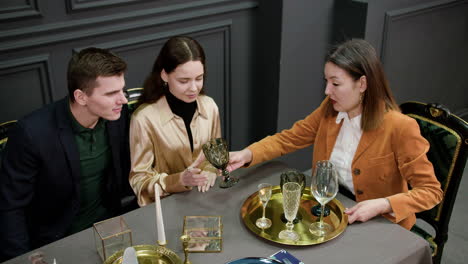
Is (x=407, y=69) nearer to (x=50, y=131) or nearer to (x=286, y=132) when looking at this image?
(x=286, y=132)

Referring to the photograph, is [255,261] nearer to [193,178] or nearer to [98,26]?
[193,178]

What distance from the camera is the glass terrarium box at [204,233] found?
4.89 feet

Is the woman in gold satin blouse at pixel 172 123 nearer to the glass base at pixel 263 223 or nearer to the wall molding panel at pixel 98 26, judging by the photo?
the glass base at pixel 263 223

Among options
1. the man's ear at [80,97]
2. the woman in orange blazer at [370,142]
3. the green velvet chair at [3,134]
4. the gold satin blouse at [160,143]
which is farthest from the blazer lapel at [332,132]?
the green velvet chair at [3,134]

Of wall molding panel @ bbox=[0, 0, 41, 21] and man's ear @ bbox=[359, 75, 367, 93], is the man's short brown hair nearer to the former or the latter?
wall molding panel @ bbox=[0, 0, 41, 21]

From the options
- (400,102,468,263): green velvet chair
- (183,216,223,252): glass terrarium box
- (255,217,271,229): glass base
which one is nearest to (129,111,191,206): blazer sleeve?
(183,216,223,252): glass terrarium box

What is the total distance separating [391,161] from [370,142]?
109mm

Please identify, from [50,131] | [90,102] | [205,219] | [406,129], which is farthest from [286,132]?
[50,131]

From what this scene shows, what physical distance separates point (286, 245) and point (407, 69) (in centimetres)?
260

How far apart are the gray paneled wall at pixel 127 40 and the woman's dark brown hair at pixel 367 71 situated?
1.20 metres

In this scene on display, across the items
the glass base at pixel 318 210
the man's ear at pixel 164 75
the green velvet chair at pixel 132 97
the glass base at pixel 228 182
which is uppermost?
the man's ear at pixel 164 75

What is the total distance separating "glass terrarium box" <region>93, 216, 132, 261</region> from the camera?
1.43 metres

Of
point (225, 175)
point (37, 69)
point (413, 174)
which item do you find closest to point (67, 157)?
point (225, 175)

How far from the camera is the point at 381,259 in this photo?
1432mm
